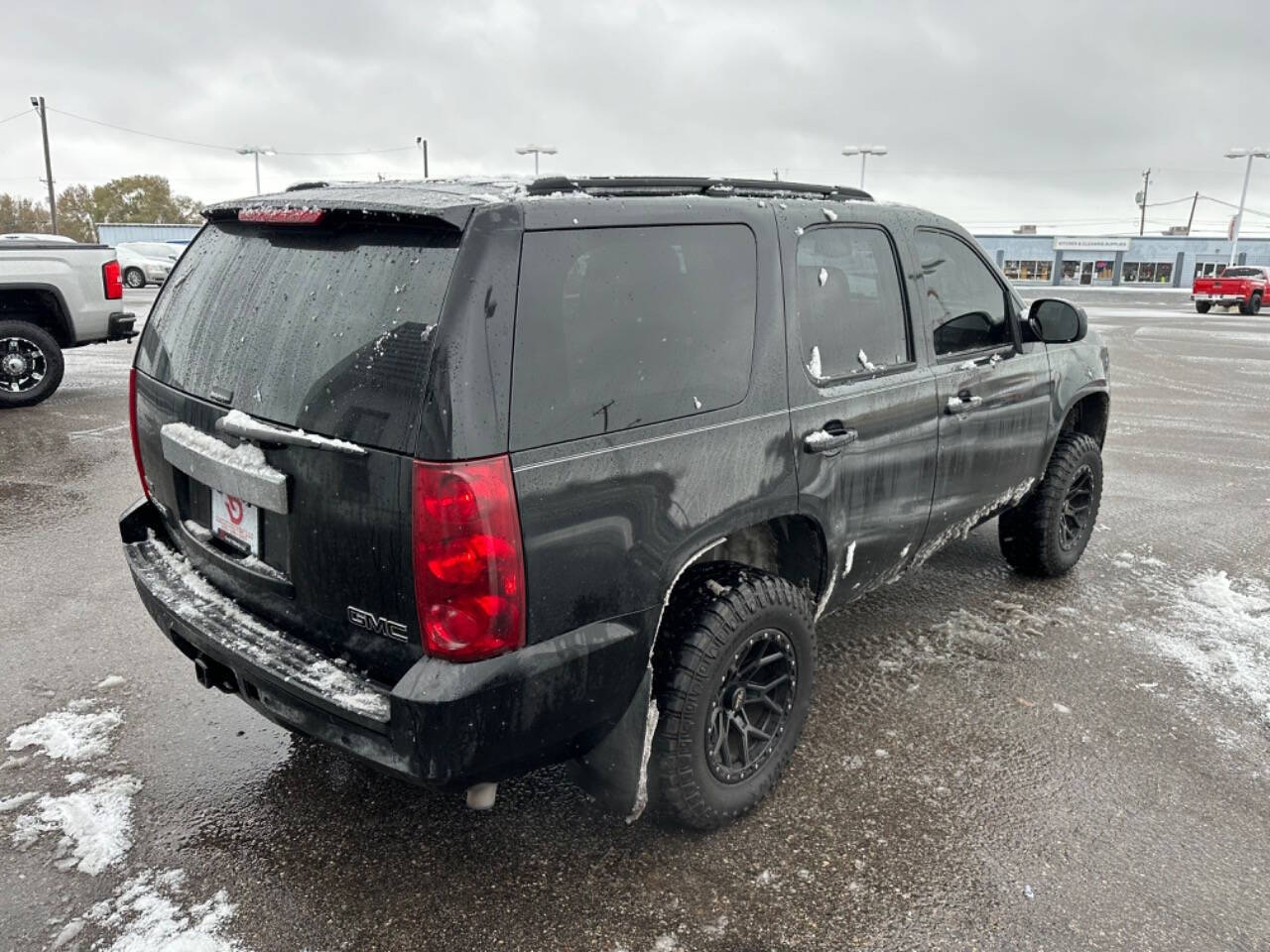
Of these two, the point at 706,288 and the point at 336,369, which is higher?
the point at 706,288

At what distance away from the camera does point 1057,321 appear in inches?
159

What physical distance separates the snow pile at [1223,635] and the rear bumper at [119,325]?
9.42m

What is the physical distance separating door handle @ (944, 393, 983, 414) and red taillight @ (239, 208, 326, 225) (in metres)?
2.34

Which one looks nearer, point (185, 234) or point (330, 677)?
point (330, 677)

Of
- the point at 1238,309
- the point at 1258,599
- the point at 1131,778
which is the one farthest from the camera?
the point at 1238,309

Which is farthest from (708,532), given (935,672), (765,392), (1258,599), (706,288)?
(1258,599)

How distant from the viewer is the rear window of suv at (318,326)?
2084 millimetres

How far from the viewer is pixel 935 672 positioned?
12.4ft

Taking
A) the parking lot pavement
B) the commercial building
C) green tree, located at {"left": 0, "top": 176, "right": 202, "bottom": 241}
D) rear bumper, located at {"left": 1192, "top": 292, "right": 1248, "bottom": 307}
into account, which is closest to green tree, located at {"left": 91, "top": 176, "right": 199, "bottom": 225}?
green tree, located at {"left": 0, "top": 176, "right": 202, "bottom": 241}

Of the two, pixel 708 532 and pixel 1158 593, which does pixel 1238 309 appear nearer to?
pixel 1158 593

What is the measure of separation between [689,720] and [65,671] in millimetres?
2697

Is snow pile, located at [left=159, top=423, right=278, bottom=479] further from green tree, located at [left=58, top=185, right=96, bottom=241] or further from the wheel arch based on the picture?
green tree, located at [left=58, top=185, right=96, bottom=241]

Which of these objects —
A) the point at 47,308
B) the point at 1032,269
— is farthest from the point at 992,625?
the point at 1032,269

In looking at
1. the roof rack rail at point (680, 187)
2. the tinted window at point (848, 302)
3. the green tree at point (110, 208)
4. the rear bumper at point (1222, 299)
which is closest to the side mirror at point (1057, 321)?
the tinted window at point (848, 302)
